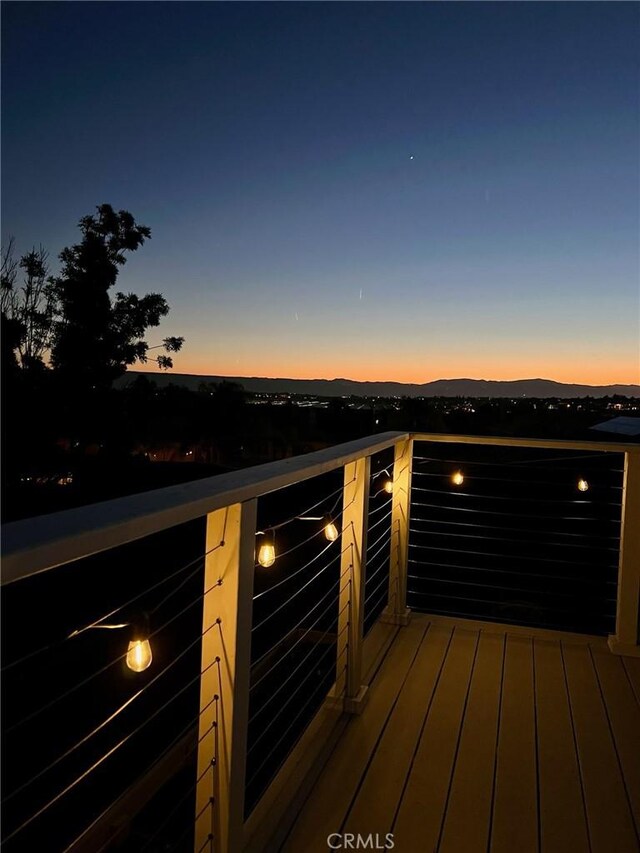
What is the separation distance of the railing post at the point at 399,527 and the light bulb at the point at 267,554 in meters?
1.16

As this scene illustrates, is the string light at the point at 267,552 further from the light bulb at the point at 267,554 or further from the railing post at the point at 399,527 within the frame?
the railing post at the point at 399,527

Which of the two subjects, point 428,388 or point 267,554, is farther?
point 428,388

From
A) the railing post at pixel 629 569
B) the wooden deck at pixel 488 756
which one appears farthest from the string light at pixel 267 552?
the railing post at pixel 629 569

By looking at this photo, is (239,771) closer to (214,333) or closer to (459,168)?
(459,168)

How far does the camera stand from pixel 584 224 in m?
8.00

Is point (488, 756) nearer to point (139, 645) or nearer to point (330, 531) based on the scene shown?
point (330, 531)

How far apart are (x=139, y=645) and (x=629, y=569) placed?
2.71 m

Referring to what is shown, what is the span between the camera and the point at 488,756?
2119 mm

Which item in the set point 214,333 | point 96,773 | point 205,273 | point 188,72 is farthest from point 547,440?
point 214,333

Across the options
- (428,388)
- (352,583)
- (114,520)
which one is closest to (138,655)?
(114,520)

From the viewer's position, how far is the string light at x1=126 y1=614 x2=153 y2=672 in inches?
49.9

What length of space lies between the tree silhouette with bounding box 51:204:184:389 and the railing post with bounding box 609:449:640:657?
11.3m

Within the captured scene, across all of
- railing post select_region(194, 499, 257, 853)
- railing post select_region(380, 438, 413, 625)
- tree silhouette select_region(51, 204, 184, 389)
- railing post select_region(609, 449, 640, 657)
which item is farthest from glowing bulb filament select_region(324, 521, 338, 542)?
tree silhouette select_region(51, 204, 184, 389)

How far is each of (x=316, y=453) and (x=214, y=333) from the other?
17.9m
